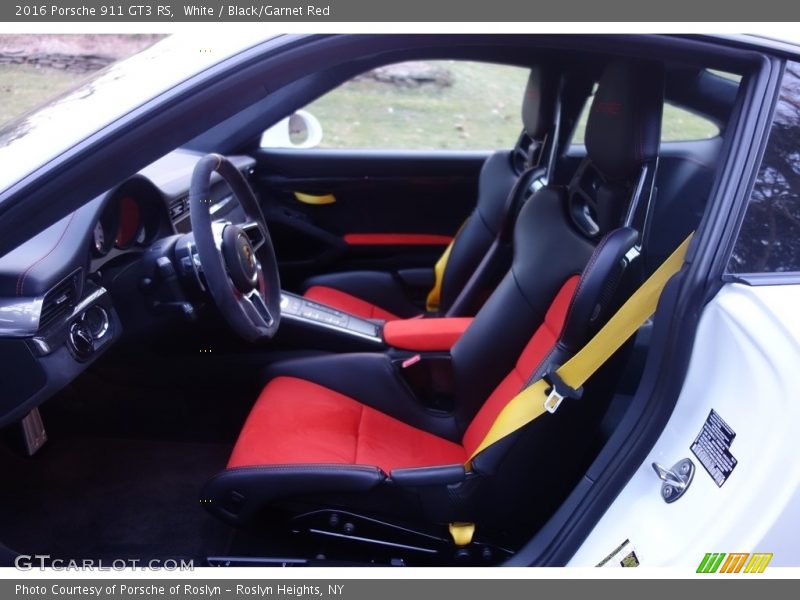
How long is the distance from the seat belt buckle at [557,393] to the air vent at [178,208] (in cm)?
109

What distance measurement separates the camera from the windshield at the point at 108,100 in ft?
3.41

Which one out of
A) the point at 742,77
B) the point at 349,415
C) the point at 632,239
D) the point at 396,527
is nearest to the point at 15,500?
the point at 349,415

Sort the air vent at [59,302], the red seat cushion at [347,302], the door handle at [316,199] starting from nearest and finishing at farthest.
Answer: the air vent at [59,302], the red seat cushion at [347,302], the door handle at [316,199]

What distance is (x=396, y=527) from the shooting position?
1.49 m

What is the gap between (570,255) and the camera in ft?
5.19

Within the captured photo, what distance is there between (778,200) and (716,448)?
428mm

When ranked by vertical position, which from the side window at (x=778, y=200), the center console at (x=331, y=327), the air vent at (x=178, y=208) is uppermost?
the side window at (x=778, y=200)

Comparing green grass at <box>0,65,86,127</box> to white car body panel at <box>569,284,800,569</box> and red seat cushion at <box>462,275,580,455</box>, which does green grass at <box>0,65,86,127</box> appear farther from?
white car body panel at <box>569,284,800,569</box>

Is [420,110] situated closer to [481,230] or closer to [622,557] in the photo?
[481,230]

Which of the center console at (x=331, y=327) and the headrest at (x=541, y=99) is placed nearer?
the center console at (x=331, y=327)

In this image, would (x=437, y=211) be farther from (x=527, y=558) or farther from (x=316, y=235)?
(x=527, y=558)

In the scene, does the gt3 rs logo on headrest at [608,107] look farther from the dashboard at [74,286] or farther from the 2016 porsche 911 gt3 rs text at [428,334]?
the dashboard at [74,286]

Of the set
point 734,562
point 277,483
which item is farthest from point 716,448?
point 277,483

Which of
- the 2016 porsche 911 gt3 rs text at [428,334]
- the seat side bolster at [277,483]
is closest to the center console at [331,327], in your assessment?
the 2016 porsche 911 gt3 rs text at [428,334]
